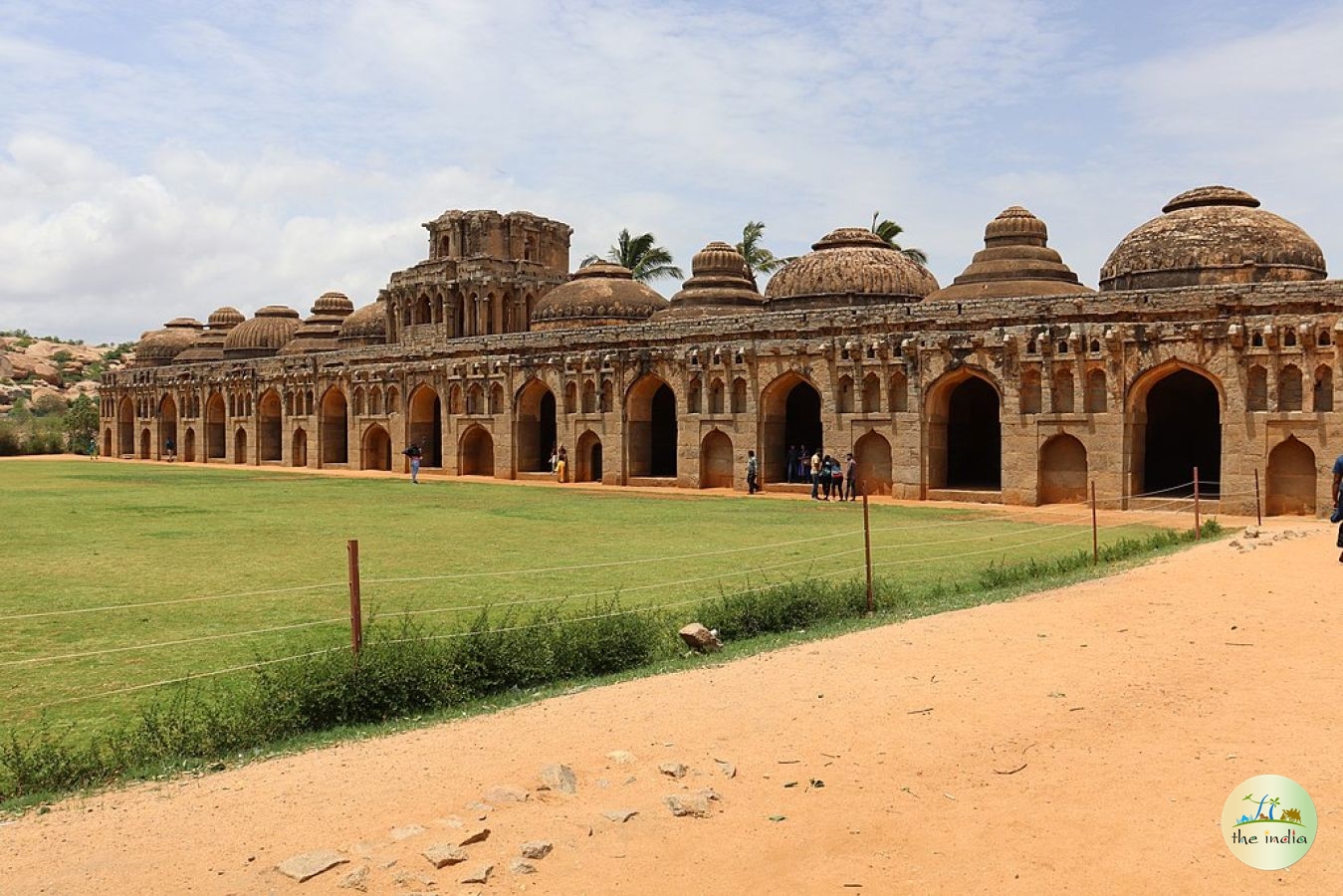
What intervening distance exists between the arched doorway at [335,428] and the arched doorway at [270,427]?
4.58m

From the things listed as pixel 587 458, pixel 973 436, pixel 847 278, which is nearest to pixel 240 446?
pixel 587 458

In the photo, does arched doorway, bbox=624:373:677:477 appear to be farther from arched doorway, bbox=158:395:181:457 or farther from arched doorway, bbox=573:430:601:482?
arched doorway, bbox=158:395:181:457

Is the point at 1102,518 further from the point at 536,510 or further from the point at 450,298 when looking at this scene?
the point at 450,298

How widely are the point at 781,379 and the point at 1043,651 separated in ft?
76.5

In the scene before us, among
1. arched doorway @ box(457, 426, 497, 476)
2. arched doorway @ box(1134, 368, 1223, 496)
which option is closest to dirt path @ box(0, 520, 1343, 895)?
arched doorway @ box(1134, 368, 1223, 496)

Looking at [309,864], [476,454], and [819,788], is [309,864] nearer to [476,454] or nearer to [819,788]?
[819,788]

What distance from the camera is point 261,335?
194 ft

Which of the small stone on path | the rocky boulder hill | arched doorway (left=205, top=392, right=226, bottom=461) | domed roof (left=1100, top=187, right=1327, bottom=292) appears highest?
the rocky boulder hill

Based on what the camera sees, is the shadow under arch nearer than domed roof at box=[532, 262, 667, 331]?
Yes

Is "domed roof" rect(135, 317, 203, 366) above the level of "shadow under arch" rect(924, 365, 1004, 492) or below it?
above

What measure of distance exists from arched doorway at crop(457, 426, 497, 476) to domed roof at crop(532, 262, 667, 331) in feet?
16.8

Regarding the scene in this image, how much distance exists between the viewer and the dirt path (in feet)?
18.7

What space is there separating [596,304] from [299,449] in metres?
17.2

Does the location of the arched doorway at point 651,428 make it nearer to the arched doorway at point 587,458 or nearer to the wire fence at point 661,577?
the arched doorway at point 587,458
